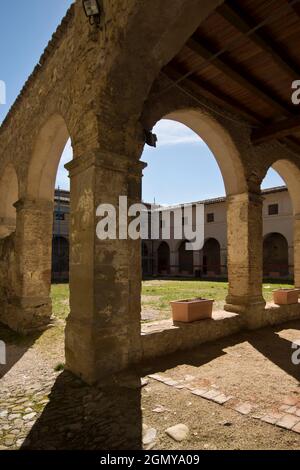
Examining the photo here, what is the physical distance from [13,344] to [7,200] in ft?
16.8

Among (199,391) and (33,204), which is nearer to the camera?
(199,391)

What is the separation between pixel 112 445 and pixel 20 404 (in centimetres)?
148

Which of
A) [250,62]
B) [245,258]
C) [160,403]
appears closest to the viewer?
[160,403]

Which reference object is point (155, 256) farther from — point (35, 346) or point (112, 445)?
point (112, 445)

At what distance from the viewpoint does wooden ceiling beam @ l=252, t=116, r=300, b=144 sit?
7.26 metres

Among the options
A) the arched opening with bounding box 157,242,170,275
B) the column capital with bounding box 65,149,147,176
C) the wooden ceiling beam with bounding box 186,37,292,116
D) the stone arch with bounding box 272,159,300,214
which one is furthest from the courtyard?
the arched opening with bounding box 157,242,170,275

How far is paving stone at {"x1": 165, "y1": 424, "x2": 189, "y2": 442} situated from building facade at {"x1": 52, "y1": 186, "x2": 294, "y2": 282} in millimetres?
22473

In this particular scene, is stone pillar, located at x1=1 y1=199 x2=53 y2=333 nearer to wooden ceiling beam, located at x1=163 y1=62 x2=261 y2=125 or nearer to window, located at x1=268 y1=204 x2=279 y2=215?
wooden ceiling beam, located at x1=163 y1=62 x2=261 y2=125

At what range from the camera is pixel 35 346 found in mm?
6160

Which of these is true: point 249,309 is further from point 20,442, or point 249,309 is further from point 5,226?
point 5,226

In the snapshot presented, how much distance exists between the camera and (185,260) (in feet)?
104

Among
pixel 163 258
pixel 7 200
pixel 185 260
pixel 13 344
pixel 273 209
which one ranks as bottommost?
pixel 13 344

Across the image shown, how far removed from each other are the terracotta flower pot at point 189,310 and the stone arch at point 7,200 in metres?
6.53

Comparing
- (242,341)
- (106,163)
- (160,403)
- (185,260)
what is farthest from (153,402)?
(185,260)
